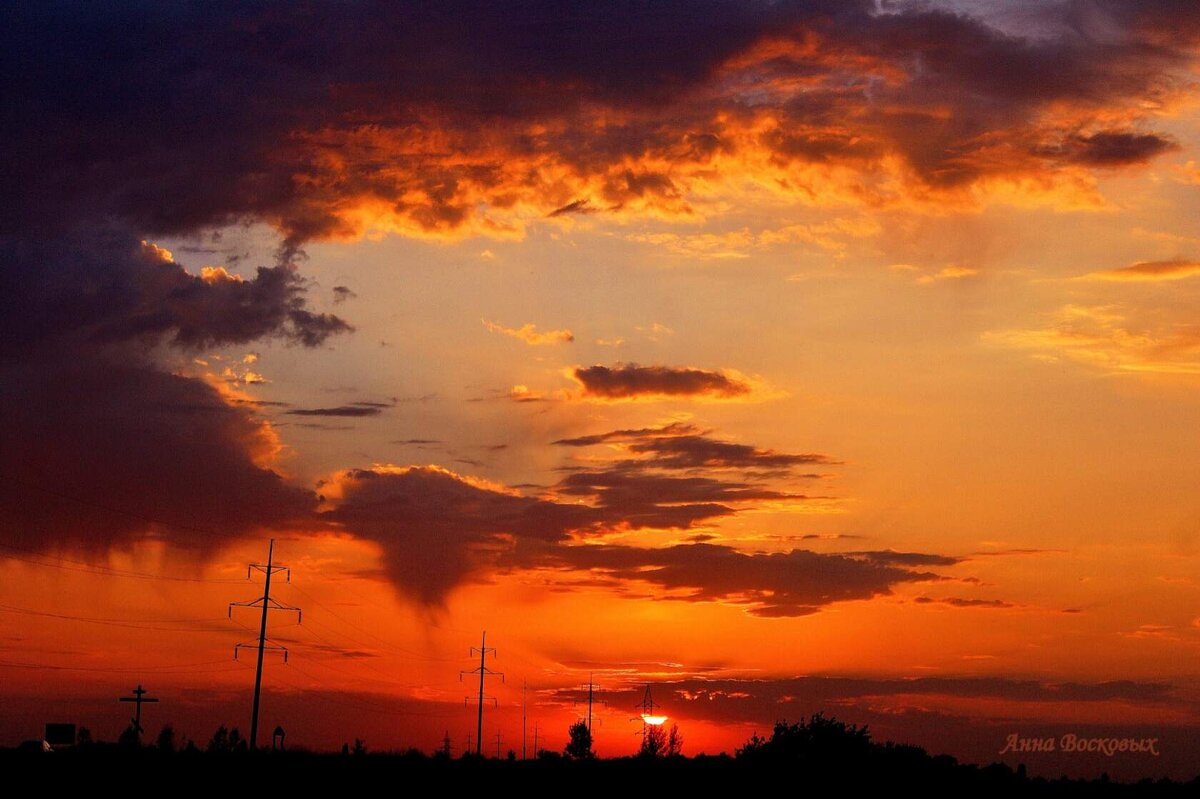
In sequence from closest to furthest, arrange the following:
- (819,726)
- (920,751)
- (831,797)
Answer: (831,797), (920,751), (819,726)

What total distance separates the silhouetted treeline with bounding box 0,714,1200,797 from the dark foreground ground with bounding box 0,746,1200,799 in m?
0.08

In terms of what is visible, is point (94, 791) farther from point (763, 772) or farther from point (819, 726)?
point (819, 726)

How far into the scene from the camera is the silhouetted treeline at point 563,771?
2482 inches

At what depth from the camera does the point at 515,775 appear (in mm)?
75188

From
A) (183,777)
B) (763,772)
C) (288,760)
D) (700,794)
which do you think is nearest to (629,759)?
(763,772)

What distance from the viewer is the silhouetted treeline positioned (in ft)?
207

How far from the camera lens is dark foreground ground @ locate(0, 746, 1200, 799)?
202 ft

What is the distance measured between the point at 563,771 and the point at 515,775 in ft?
13.9

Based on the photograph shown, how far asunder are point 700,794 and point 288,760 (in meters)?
23.3

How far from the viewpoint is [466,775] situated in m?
73.6

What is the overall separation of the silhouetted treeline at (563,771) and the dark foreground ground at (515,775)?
75 mm

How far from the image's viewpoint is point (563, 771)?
78375 mm

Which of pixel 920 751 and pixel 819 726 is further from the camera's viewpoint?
pixel 819 726

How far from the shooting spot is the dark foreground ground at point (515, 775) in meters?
61.4
